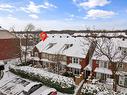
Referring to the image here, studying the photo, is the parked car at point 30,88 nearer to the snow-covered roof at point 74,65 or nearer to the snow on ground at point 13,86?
the snow on ground at point 13,86

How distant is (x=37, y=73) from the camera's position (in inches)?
1058

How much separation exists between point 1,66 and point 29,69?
77.9 ft

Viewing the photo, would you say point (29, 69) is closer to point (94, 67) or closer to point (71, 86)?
point (71, 86)

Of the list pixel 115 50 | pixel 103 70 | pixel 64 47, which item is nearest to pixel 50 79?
pixel 103 70

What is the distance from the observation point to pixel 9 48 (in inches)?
1713

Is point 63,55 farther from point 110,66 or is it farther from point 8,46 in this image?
point 8,46

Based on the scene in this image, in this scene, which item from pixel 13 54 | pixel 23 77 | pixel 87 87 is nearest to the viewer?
pixel 87 87

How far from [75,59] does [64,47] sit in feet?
15.8

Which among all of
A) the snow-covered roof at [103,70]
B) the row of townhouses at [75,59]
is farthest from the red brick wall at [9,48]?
the snow-covered roof at [103,70]

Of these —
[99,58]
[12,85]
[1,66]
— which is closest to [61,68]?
[99,58]

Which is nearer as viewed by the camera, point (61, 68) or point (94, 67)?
point (94, 67)

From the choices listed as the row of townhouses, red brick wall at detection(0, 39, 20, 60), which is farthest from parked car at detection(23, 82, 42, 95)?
red brick wall at detection(0, 39, 20, 60)

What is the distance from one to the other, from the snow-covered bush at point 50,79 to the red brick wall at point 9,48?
523 inches

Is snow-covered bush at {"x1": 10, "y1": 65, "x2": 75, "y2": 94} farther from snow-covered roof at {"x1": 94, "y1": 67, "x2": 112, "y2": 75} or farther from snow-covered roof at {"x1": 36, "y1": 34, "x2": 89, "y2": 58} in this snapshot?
snow-covered roof at {"x1": 36, "y1": 34, "x2": 89, "y2": 58}
